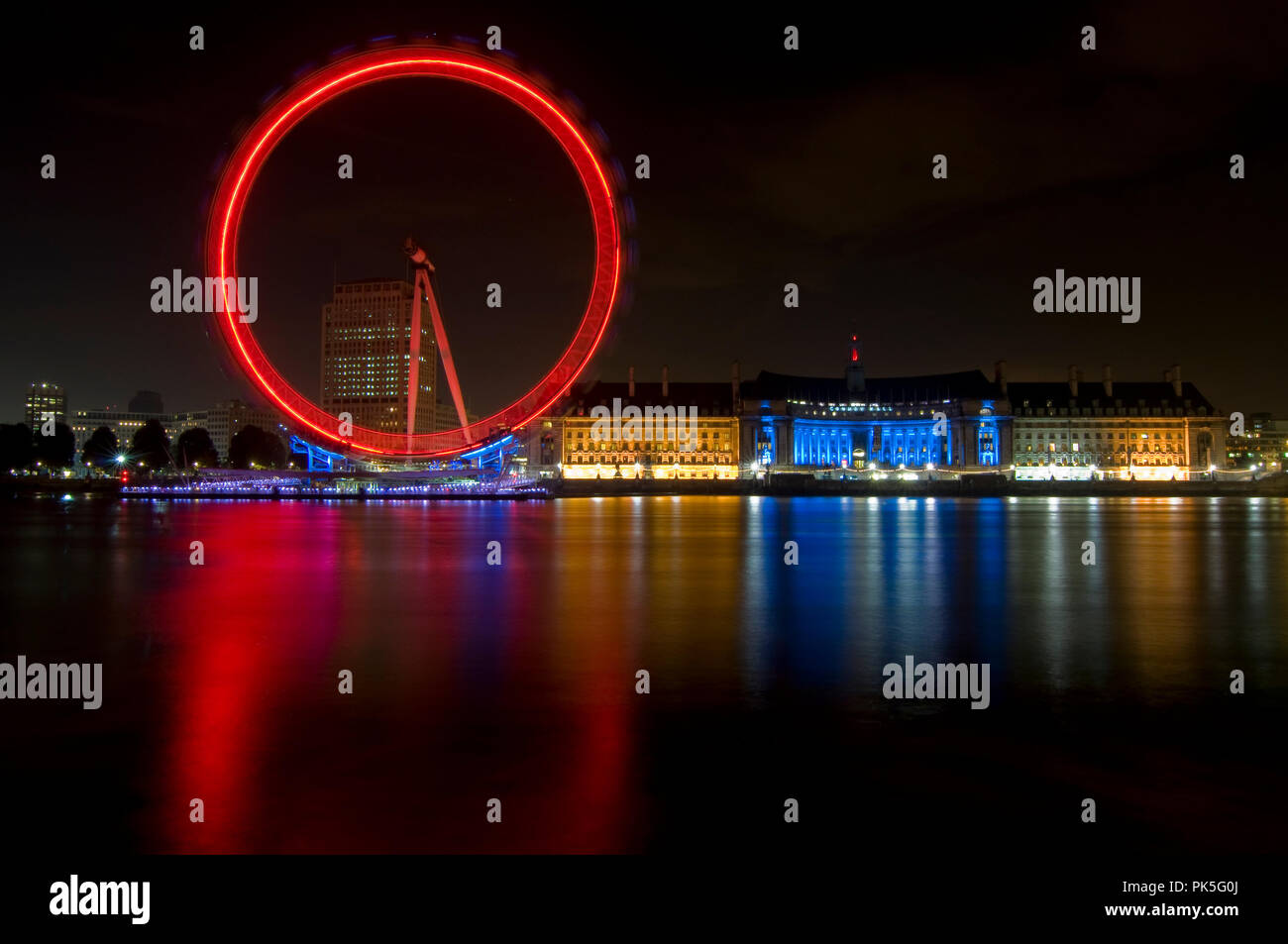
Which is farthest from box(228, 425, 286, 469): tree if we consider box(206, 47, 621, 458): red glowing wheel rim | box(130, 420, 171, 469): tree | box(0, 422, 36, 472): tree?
box(206, 47, 621, 458): red glowing wheel rim

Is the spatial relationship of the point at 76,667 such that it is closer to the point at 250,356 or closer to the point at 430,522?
the point at 430,522

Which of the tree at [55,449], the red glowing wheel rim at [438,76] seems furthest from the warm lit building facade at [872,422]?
the tree at [55,449]

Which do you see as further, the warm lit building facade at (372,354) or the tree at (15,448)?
the warm lit building facade at (372,354)

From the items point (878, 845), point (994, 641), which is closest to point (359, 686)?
point (878, 845)

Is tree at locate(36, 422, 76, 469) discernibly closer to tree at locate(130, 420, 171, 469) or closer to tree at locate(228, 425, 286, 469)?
tree at locate(130, 420, 171, 469)

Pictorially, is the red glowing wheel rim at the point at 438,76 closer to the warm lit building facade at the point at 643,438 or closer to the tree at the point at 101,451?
the warm lit building facade at the point at 643,438
